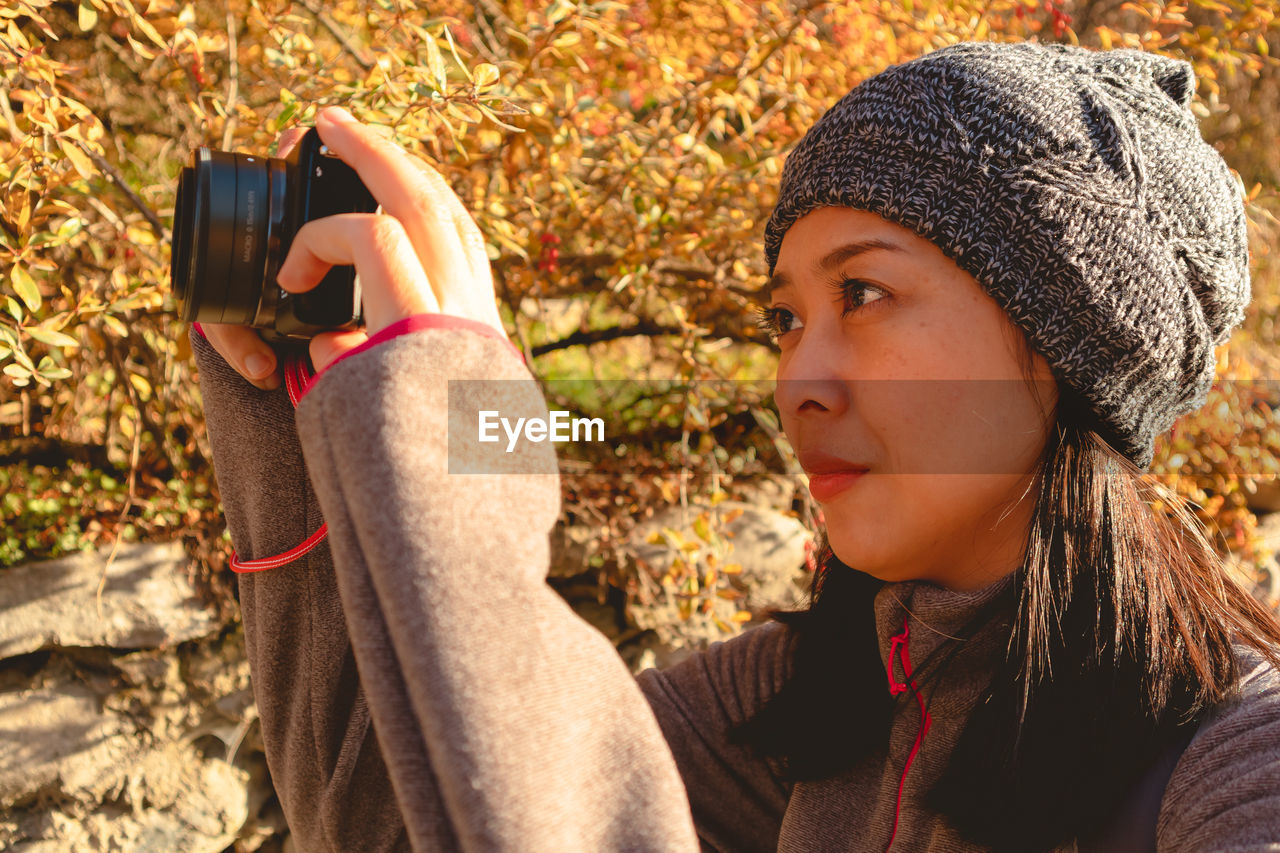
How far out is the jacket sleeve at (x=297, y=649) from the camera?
1112 millimetres

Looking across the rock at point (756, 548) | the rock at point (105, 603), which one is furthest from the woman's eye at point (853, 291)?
the rock at point (105, 603)

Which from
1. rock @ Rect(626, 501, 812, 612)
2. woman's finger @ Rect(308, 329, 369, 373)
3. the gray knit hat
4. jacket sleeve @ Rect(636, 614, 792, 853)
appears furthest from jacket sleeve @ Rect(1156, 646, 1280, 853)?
rock @ Rect(626, 501, 812, 612)

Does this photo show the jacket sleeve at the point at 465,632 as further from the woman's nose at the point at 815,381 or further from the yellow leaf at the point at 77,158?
the yellow leaf at the point at 77,158

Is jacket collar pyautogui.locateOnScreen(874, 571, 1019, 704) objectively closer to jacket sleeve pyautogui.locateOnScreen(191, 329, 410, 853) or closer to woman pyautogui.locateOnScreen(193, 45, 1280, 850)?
woman pyautogui.locateOnScreen(193, 45, 1280, 850)

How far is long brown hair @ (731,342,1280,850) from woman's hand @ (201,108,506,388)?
0.71 metres

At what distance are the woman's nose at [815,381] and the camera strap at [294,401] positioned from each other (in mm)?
617

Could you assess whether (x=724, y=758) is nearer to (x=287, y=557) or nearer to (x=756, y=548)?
(x=287, y=557)

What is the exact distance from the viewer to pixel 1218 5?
234 cm

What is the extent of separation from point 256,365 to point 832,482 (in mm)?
746

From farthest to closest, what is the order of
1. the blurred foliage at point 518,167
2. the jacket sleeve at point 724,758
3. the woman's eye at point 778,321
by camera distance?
the blurred foliage at point 518,167 → the jacket sleeve at point 724,758 → the woman's eye at point 778,321

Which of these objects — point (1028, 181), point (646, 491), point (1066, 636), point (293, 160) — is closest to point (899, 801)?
point (1066, 636)

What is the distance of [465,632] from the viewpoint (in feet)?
2.41

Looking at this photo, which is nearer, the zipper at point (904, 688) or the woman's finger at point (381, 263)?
the woman's finger at point (381, 263)

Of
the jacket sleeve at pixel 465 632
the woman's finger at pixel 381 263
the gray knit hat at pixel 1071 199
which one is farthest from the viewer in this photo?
the gray knit hat at pixel 1071 199
